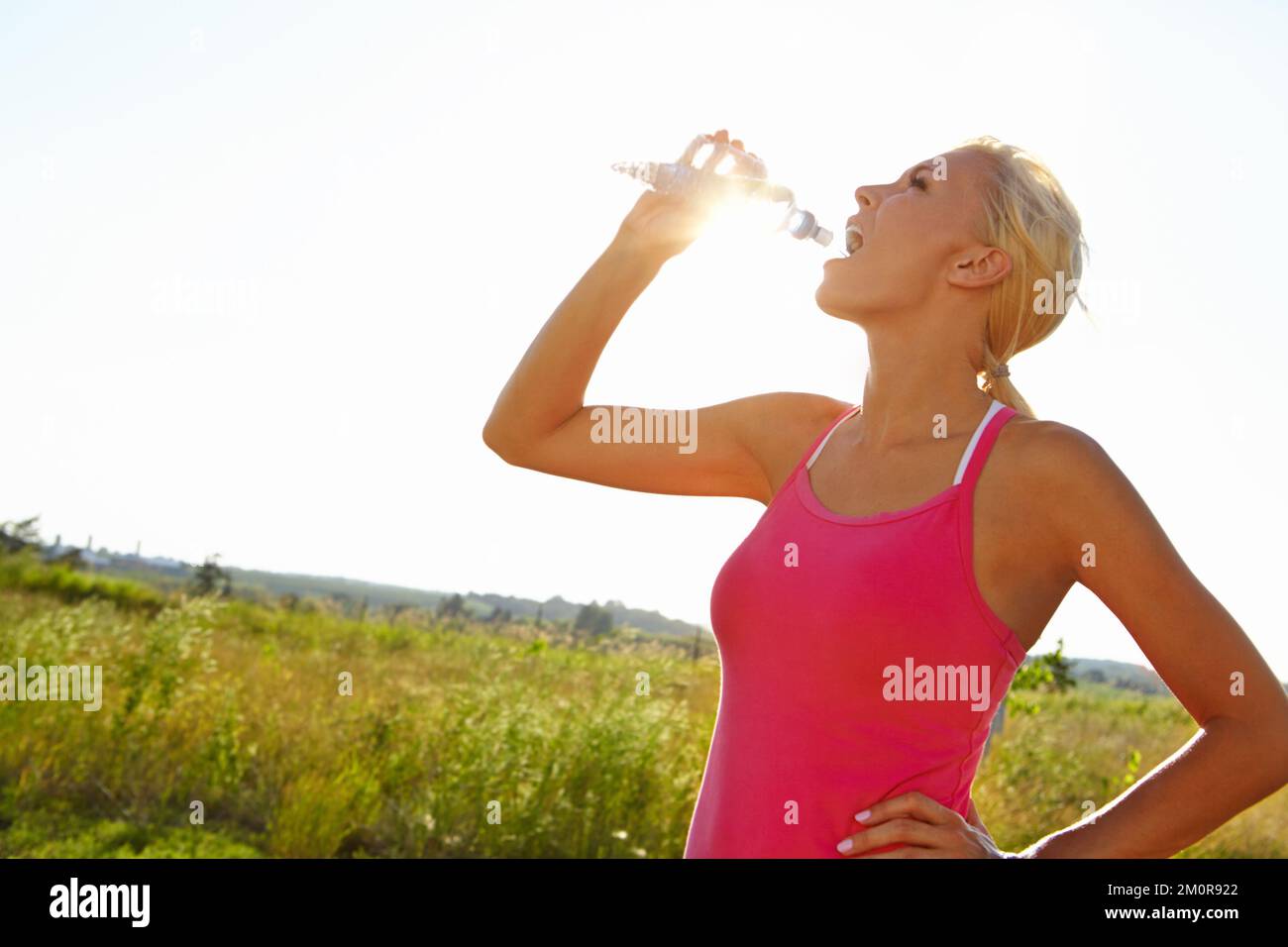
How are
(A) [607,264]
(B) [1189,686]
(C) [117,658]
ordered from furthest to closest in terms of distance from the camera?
(C) [117,658]
(A) [607,264]
(B) [1189,686]

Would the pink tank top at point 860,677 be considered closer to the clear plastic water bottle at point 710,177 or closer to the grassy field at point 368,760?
the clear plastic water bottle at point 710,177

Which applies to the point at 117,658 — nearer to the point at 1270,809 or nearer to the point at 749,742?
the point at 749,742

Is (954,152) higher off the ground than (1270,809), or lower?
higher

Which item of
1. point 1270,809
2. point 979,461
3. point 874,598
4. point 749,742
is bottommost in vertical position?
point 1270,809

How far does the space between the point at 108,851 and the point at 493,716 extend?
6.35 feet

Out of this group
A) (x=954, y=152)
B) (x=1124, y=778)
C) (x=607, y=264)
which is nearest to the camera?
(x=954, y=152)

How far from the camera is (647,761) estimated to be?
5.55 m

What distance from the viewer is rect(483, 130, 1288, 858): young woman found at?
1504 millimetres

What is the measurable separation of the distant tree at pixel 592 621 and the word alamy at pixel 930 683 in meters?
6.02

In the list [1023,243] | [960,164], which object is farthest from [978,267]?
[960,164]

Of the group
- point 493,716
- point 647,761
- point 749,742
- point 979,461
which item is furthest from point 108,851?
point 979,461

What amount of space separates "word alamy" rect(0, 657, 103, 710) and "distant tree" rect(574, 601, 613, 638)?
304 centimetres
